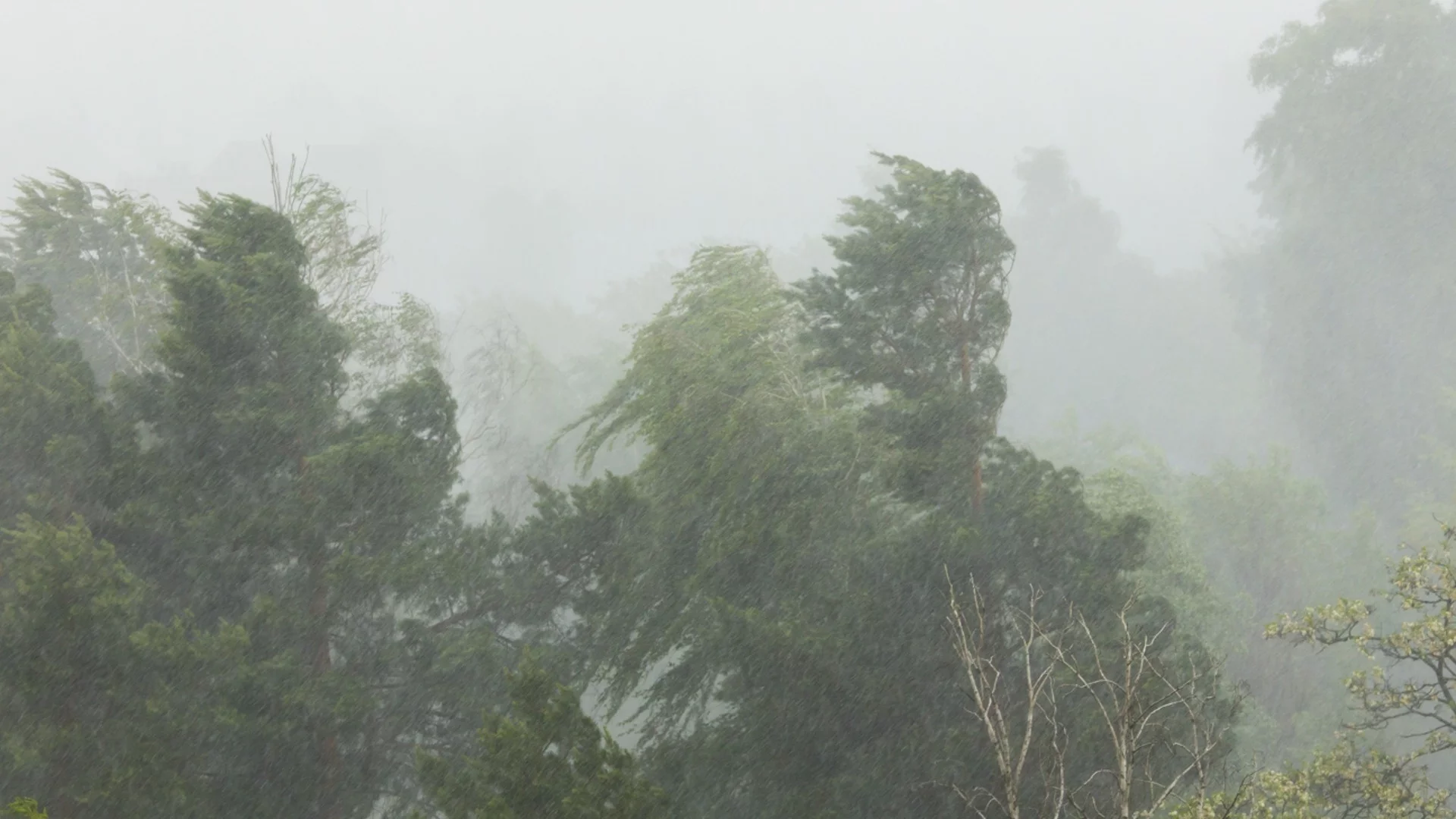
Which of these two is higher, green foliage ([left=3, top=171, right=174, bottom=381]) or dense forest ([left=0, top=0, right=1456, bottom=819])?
green foliage ([left=3, top=171, right=174, bottom=381])

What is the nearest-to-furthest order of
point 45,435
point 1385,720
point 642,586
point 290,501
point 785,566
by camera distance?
point 1385,720
point 45,435
point 290,501
point 785,566
point 642,586

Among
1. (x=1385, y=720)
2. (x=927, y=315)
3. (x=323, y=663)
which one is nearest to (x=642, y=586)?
(x=323, y=663)

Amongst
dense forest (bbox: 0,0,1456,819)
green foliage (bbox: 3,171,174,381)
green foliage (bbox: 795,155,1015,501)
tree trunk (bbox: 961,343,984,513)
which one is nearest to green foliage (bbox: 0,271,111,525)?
dense forest (bbox: 0,0,1456,819)

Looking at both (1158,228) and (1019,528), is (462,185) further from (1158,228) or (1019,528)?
Answer: (1019,528)

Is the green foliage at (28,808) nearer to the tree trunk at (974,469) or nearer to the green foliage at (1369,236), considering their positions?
→ the tree trunk at (974,469)

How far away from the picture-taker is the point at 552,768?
5984 millimetres

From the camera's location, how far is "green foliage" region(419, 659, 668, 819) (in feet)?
19.1

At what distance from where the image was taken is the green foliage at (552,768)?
584cm

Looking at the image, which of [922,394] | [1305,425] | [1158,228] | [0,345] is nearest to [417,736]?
[0,345]

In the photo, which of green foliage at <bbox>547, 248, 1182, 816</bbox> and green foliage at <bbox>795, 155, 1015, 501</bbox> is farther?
green foliage at <bbox>795, 155, 1015, 501</bbox>

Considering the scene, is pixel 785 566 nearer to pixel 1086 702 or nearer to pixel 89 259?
pixel 1086 702

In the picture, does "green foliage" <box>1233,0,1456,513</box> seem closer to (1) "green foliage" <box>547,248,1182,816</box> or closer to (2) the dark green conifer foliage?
(1) "green foliage" <box>547,248,1182,816</box>

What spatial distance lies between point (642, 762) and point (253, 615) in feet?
13.6

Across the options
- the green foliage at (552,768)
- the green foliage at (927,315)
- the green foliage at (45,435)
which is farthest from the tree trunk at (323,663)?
the green foliage at (927,315)
